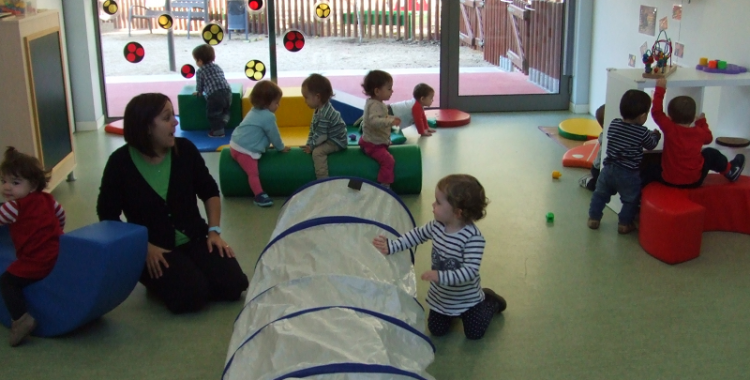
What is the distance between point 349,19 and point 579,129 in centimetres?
267

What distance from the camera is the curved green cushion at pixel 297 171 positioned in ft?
17.4

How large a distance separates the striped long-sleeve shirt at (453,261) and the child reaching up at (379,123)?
2037mm

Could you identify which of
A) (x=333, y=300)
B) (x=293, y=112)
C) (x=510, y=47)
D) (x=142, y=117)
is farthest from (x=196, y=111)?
(x=333, y=300)

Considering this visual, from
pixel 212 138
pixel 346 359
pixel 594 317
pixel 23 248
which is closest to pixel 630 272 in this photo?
pixel 594 317

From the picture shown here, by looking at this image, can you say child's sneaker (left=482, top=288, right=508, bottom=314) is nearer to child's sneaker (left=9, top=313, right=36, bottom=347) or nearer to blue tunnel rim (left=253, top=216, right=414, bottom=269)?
blue tunnel rim (left=253, top=216, right=414, bottom=269)

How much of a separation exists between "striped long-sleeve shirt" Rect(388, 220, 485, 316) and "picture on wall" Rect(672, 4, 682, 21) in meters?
3.61

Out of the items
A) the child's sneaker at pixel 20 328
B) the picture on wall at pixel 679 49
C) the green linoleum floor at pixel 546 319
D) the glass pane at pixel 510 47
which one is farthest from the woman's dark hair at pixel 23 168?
the glass pane at pixel 510 47

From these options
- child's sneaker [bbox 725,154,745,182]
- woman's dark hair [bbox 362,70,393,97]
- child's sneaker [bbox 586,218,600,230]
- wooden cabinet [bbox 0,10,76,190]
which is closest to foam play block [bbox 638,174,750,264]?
child's sneaker [bbox 725,154,745,182]

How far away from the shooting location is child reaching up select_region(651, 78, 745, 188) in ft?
14.4

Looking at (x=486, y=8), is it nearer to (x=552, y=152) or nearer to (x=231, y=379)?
(x=552, y=152)

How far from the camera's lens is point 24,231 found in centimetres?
337

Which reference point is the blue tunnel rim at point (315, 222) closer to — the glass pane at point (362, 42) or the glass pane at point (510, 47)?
the glass pane at point (362, 42)

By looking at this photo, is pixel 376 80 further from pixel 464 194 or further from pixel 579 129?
pixel 579 129

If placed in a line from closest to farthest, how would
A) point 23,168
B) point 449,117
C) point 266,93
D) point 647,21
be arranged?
point 23,168 → point 266,93 → point 647,21 → point 449,117
